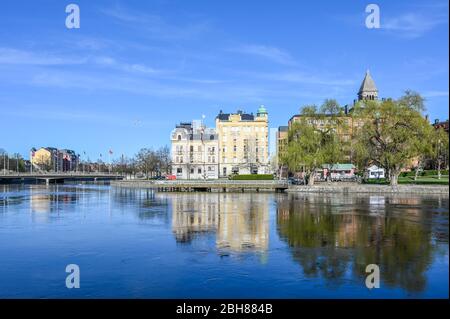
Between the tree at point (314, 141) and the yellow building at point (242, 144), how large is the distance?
44516mm

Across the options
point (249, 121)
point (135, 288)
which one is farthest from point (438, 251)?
point (249, 121)

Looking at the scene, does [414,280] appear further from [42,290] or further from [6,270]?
[6,270]

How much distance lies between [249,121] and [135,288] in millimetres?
104809

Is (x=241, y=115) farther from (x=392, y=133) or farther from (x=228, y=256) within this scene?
(x=228, y=256)

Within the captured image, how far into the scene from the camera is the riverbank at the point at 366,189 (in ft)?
172

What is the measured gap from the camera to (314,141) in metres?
69.9

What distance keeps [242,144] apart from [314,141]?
49.1 meters

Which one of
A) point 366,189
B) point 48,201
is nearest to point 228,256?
point 48,201

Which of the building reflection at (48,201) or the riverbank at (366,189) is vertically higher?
the riverbank at (366,189)

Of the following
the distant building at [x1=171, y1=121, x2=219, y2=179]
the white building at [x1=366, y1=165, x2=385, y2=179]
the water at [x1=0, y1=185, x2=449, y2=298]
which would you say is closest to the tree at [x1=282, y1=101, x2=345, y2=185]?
the white building at [x1=366, y1=165, x2=385, y2=179]

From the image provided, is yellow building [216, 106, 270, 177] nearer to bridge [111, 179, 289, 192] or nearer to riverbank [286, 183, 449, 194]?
bridge [111, 179, 289, 192]
